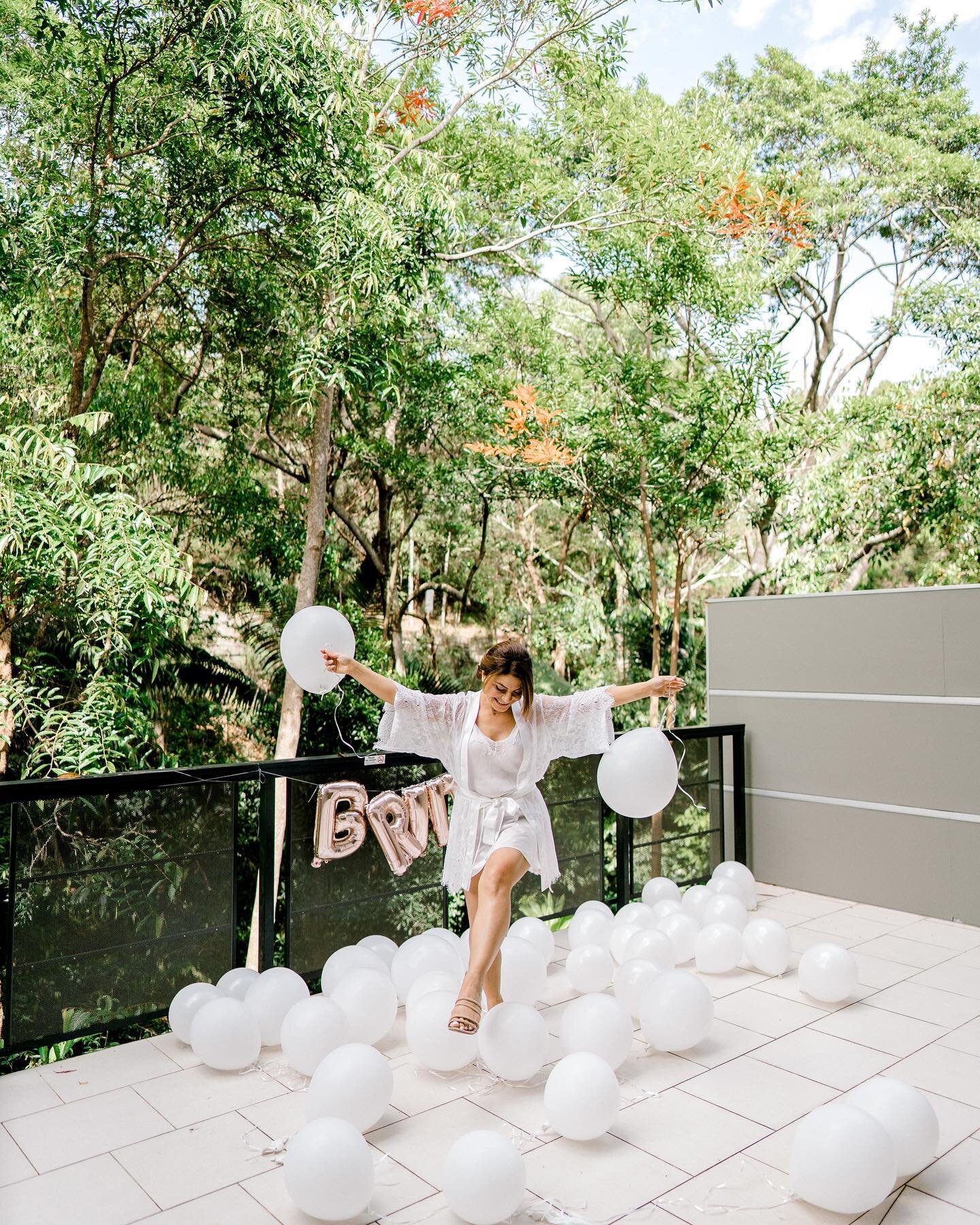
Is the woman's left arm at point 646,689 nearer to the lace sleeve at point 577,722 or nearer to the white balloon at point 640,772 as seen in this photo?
the lace sleeve at point 577,722

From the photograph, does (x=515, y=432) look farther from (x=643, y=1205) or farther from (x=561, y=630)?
(x=643, y=1205)

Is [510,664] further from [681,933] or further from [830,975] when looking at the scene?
[830,975]

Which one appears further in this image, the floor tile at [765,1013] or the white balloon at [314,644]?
the floor tile at [765,1013]

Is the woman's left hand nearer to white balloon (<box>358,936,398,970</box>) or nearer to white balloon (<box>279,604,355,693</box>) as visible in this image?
white balloon (<box>279,604,355,693</box>)

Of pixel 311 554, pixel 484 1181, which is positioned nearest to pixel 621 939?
pixel 484 1181

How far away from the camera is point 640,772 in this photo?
3.10 metres

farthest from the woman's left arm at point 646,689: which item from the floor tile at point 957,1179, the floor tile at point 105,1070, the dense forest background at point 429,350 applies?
the dense forest background at point 429,350

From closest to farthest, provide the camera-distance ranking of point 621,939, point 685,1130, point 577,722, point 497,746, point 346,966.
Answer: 1. point 685,1130
2. point 497,746
3. point 577,722
4. point 346,966
5. point 621,939

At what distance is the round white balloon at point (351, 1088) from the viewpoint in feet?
7.44

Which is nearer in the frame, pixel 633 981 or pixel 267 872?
pixel 633 981

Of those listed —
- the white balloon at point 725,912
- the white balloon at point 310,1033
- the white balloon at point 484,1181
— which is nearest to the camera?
the white balloon at point 484,1181

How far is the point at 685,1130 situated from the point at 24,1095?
5.84 feet

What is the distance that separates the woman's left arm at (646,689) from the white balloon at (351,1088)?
1.23m

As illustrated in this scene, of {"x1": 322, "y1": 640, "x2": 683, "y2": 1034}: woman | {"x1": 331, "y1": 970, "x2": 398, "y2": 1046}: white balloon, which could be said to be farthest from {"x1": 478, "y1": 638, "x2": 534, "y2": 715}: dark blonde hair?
{"x1": 331, "y1": 970, "x2": 398, "y2": 1046}: white balloon
